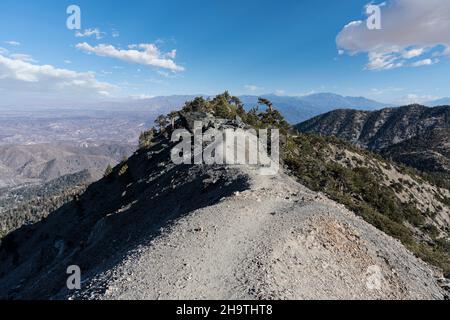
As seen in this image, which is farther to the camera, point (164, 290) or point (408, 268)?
point (408, 268)

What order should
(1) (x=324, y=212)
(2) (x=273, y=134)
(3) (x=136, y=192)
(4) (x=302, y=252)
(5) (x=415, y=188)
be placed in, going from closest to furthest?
(4) (x=302, y=252), (1) (x=324, y=212), (3) (x=136, y=192), (2) (x=273, y=134), (5) (x=415, y=188)

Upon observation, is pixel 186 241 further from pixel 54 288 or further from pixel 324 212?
pixel 54 288

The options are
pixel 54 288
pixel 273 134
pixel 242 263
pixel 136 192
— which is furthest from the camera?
pixel 273 134

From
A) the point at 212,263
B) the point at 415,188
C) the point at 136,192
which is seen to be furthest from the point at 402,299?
the point at 415,188

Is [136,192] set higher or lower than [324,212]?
lower

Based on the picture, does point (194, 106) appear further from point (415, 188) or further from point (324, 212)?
point (415, 188)

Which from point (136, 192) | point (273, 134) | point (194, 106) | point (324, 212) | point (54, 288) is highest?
point (194, 106)
